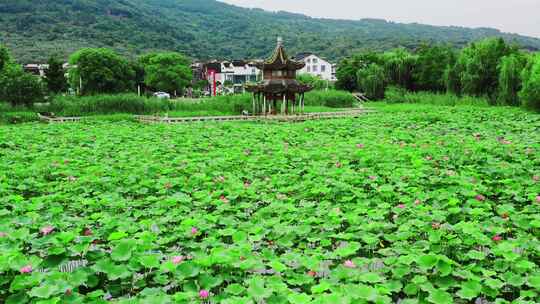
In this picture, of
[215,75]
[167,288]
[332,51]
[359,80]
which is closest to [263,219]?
[167,288]

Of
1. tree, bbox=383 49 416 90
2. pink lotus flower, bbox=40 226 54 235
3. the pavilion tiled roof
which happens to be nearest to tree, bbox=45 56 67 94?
the pavilion tiled roof

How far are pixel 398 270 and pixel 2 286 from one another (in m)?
3.27

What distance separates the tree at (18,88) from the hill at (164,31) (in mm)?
38219

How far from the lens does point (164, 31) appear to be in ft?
322

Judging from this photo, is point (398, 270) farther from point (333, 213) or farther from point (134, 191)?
point (134, 191)

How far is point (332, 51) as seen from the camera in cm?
9675

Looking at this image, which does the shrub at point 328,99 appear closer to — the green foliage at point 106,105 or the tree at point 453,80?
the tree at point 453,80

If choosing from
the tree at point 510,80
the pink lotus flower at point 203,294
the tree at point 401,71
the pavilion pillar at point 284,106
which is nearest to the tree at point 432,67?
the tree at point 401,71

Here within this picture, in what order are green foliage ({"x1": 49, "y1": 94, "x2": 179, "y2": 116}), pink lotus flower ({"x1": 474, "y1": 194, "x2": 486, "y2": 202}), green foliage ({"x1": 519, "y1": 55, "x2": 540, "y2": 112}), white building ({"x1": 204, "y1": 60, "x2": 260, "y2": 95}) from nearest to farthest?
pink lotus flower ({"x1": 474, "y1": 194, "x2": 486, "y2": 202}) → green foliage ({"x1": 519, "y1": 55, "x2": 540, "y2": 112}) → green foliage ({"x1": 49, "y1": 94, "x2": 179, "y2": 116}) → white building ({"x1": 204, "y1": 60, "x2": 260, "y2": 95})

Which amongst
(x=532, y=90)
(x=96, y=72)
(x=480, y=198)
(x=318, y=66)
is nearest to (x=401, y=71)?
(x=532, y=90)

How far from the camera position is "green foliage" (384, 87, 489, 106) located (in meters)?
30.5

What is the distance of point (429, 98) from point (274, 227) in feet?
107

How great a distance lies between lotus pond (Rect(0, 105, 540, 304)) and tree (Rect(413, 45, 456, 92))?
30894mm

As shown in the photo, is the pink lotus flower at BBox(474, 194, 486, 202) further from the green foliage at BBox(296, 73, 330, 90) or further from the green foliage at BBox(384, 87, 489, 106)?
the green foliage at BBox(296, 73, 330, 90)
